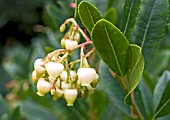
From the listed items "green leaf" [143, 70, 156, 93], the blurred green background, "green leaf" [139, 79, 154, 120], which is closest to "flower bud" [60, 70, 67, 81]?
the blurred green background

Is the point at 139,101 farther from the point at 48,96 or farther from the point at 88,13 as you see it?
the point at 48,96

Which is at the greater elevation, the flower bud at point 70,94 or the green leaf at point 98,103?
the flower bud at point 70,94

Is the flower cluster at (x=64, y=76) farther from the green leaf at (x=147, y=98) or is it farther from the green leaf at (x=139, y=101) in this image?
the green leaf at (x=147, y=98)

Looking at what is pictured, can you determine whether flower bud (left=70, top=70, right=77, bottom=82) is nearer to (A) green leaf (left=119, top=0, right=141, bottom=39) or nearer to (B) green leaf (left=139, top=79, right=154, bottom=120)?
(A) green leaf (left=119, top=0, right=141, bottom=39)

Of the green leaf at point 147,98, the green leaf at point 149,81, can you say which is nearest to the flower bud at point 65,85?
the green leaf at point 147,98

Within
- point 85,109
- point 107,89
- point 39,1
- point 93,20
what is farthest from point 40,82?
point 39,1

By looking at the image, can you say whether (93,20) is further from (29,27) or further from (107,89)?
(29,27)
